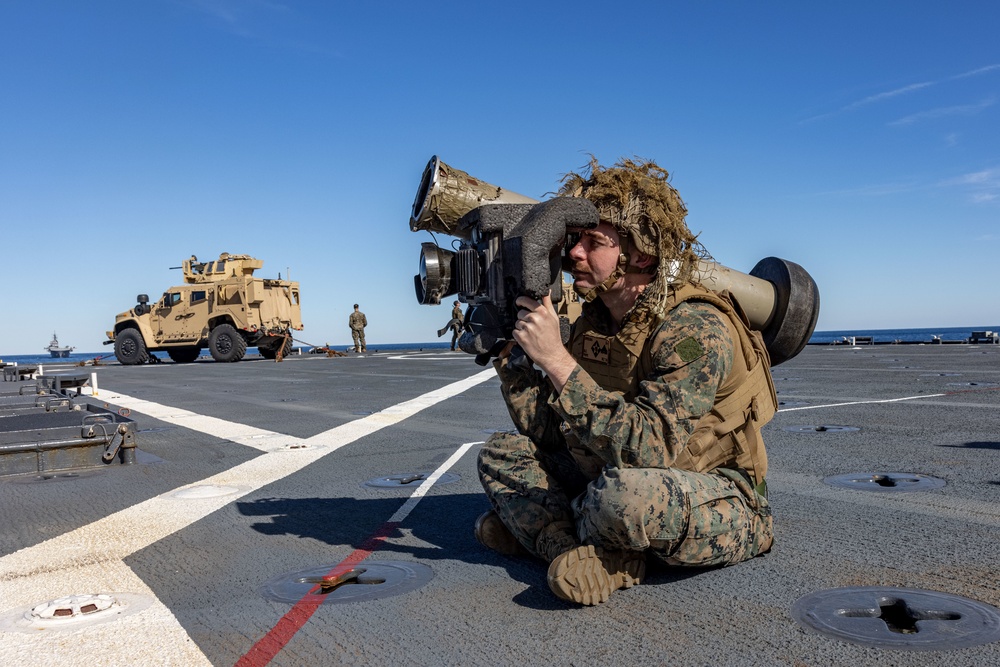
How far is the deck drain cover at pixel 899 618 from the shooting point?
203 centimetres

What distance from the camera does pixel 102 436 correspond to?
17.4 feet

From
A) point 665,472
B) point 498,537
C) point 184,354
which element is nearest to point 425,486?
point 498,537

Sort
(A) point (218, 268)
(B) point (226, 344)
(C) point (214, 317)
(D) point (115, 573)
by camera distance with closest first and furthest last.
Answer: (D) point (115, 573)
(B) point (226, 344)
(C) point (214, 317)
(A) point (218, 268)

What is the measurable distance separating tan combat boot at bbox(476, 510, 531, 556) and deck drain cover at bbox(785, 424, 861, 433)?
3.67 metres

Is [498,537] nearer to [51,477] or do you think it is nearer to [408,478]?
[408,478]

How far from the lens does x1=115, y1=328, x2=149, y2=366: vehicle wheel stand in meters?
28.7

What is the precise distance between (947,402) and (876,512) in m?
5.11

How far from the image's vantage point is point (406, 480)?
466 centimetres

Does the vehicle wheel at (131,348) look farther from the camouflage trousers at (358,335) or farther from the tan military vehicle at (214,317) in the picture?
the camouflage trousers at (358,335)

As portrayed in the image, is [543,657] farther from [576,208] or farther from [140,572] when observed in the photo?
[140,572]

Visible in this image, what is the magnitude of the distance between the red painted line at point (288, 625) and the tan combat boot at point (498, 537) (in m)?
0.45

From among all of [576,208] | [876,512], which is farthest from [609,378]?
[876,512]

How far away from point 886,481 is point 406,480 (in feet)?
8.27

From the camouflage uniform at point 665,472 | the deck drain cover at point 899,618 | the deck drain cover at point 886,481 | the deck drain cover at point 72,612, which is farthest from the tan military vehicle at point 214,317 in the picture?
the deck drain cover at point 899,618
